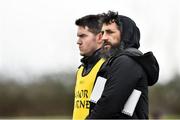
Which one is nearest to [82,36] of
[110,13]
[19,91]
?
[110,13]

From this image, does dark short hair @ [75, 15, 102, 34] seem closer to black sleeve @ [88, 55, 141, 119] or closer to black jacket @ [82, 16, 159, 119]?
black jacket @ [82, 16, 159, 119]

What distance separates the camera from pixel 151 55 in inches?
199

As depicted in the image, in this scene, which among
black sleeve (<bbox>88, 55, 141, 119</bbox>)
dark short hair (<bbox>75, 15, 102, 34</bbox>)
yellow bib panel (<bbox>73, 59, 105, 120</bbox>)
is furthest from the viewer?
dark short hair (<bbox>75, 15, 102, 34</bbox>)

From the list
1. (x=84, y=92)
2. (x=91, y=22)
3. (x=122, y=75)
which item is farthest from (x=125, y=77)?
(x=91, y=22)

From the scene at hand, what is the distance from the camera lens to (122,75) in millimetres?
4844

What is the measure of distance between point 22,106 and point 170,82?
806 cm

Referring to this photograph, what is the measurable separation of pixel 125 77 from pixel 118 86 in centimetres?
8

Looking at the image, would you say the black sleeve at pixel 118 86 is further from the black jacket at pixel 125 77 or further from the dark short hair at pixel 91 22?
the dark short hair at pixel 91 22

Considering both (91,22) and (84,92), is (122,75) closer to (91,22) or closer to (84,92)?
(84,92)

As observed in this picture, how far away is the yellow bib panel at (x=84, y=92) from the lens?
5.83 metres

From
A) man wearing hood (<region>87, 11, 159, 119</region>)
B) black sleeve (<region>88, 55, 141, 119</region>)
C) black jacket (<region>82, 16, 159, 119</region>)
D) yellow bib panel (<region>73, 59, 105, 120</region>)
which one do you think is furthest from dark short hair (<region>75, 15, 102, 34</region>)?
black sleeve (<region>88, 55, 141, 119</region>)

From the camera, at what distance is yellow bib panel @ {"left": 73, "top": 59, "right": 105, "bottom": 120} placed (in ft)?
19.1

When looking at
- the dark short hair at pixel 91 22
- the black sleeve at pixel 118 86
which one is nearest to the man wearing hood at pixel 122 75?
the black sleeve at pixel 118 86

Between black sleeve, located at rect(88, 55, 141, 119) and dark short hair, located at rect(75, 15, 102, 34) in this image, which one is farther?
dark short hair, located at rect(75, 15, 102, 34)
